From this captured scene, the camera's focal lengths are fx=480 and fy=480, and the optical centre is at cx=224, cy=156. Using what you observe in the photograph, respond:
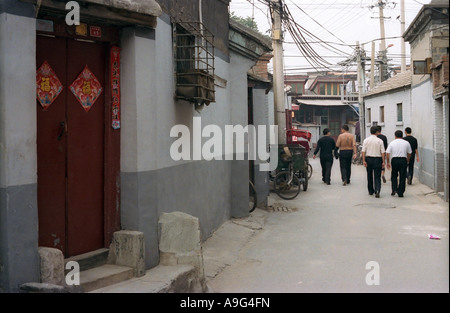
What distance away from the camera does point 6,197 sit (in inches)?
163

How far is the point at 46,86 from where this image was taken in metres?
4.88

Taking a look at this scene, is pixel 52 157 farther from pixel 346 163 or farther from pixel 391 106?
pixel 391 106

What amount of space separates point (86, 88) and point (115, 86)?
0.34 m

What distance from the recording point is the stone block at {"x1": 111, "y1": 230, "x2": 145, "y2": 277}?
5.32 meters

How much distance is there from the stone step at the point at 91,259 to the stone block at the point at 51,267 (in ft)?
1.67

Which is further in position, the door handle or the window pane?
the window pane

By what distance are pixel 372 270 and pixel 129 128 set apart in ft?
11.7

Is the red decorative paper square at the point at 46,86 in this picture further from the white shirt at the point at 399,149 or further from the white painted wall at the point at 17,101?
the white shirt at the point at 399,149

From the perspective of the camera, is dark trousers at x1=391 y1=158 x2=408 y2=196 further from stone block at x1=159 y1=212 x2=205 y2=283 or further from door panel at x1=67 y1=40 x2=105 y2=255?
door panel at x1=67 y1=40 x2=105 y2=255

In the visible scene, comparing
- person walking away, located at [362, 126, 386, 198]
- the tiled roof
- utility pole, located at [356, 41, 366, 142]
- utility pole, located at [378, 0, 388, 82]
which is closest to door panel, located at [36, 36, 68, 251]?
person walking away, located at [362, 126, 386, 198]

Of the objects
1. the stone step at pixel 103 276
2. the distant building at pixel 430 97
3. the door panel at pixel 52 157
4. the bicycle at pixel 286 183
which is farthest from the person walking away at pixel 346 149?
the door panel at pixel 52 157

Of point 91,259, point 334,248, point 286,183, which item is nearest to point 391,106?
point 286,183

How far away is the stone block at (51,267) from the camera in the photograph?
4395 millimetres

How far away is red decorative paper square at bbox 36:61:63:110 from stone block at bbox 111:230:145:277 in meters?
1.66
